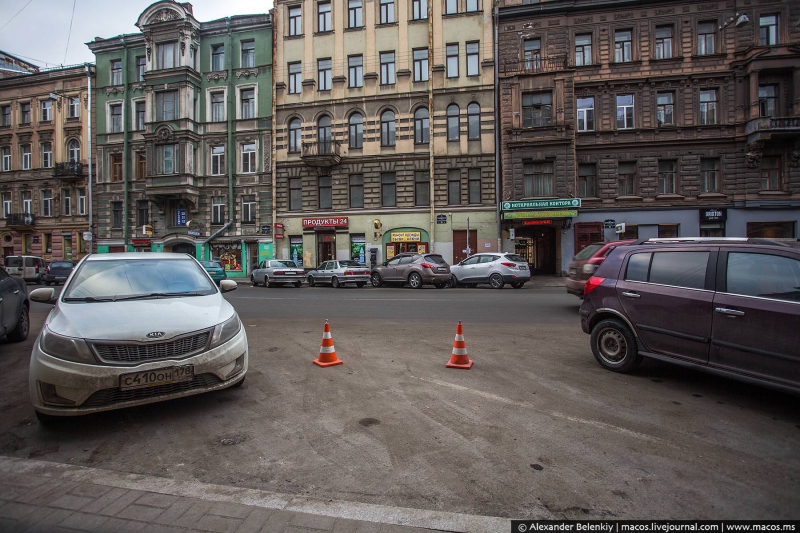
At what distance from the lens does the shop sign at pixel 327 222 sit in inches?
1093

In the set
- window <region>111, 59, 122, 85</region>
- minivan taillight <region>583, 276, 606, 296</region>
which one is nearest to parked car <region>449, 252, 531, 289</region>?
minivan taillight <region>583, 276, 606, 296</region>

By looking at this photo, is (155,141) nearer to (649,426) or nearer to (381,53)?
(381,53)

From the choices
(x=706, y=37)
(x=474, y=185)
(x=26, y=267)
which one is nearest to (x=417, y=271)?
(x=474, y=185)

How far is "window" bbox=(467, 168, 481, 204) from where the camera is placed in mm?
26375

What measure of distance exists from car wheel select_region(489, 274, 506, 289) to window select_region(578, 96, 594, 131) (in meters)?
12.1

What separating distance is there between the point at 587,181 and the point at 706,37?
32.6 ft

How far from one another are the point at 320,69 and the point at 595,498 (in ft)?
99.8

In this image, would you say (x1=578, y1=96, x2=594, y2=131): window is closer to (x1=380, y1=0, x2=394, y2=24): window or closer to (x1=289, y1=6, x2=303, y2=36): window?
(x1=380, y1=0, x2=394, y2=24): window

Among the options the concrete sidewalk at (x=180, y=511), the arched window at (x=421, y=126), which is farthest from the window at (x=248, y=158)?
the concrete sidewalk at (x=180, y=511)

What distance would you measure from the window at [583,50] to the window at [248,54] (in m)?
21.1

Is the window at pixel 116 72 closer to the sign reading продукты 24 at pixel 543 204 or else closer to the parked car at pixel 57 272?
the parked car at pixel 57 272

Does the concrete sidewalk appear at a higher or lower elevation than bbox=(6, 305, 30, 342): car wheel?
lower

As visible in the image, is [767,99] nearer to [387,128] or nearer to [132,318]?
[387,128]

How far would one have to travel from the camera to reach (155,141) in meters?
29.7
